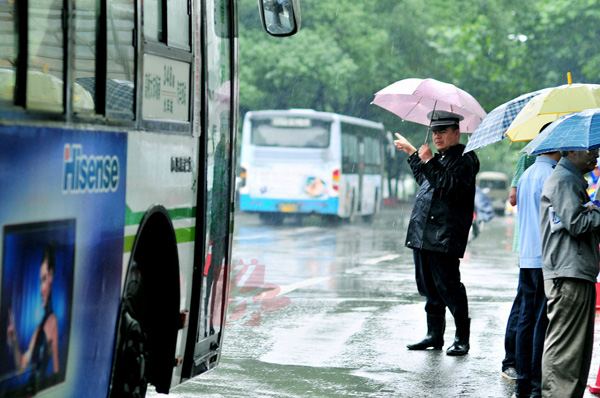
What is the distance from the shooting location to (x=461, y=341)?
8250 mm

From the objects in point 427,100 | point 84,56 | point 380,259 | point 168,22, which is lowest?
point 380,259

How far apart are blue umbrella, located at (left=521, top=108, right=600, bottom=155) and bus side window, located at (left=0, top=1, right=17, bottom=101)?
10.9 ft

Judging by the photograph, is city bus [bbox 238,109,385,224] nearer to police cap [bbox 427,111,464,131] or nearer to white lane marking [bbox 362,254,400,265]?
white lane marking [bbox 362,254,400,265]

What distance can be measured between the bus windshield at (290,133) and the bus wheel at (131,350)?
1016 inches

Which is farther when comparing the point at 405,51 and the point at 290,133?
the point at 405,51

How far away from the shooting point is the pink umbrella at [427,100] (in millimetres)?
8430

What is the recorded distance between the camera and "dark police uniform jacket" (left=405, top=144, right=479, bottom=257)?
7.97 m

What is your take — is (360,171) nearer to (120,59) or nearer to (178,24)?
(178,24)

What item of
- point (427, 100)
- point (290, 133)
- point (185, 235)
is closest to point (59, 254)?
point (185, 235)

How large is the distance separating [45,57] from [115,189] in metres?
0.82

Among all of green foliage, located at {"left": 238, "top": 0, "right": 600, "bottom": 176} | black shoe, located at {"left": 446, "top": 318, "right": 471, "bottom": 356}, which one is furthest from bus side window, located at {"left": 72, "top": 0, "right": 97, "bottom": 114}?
green foliage, located at {"left": 238, "top": 0, "right": 600, "bottom": 176}

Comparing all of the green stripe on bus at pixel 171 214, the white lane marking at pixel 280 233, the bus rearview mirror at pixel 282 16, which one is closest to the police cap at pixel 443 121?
the bus rearview mirror at pixel 282 16

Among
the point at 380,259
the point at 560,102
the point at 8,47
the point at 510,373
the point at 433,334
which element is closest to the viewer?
the point at 8,47

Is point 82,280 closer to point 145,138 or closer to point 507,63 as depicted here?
point 145,138
